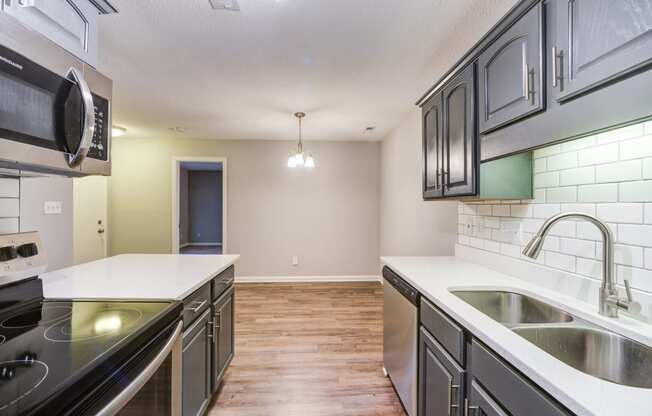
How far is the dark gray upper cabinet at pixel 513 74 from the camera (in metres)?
1.11

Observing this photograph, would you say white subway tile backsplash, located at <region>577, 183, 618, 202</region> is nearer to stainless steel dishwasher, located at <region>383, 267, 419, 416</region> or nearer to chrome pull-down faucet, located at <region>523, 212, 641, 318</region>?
chrome pull-down faucet, located at <region>523, 212, 641, 318</region>

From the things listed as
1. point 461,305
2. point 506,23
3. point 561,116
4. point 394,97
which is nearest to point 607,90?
point 561,116

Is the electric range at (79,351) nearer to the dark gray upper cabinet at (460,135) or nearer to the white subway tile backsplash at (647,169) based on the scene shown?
the dark gray upper cabinet at (460,135)

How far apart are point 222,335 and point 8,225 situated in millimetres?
1262

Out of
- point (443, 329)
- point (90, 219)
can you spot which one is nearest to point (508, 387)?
point (443, 329)

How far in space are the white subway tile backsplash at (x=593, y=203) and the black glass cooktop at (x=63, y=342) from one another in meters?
1.77

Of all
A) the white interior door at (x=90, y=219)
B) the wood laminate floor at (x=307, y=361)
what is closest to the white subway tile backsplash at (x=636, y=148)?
the wood laminate floor at (x=307, y=361)

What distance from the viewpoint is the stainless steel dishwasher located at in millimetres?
1664

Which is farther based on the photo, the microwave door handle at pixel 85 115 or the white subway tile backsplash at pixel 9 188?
the white subway tile backsplash at pixel 9 188

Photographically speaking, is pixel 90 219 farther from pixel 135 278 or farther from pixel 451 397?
pixel 451 397

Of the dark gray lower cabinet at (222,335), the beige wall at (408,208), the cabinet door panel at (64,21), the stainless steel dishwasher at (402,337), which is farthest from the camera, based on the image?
the beige wall at (408,208)

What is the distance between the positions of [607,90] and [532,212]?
0.99m

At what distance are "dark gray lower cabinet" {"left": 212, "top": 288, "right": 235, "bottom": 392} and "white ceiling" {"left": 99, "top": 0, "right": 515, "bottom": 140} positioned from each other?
1.72 metres

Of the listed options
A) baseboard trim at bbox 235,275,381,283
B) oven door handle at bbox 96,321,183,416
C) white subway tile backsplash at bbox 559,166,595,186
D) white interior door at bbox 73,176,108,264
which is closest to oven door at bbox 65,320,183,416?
oven door handle at bbox 96,321,183,416
